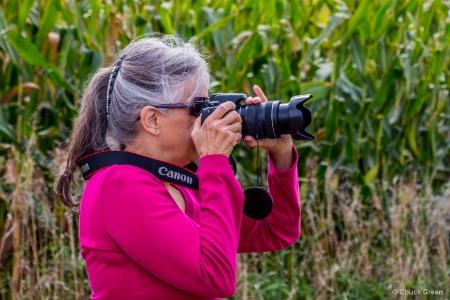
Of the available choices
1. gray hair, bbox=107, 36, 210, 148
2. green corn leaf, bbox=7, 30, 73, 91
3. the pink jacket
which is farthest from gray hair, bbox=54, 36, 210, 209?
green corn leaf, bbox=7, 30, 73, 91

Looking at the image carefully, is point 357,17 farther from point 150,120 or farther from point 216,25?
point 150,120

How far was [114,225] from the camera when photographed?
1939 mm

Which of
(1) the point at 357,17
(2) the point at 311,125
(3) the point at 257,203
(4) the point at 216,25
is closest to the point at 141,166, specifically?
(3) the point at 257,203

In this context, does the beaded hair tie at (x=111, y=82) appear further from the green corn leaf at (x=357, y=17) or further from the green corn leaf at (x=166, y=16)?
the green corn leaf at (x=357, y=17)

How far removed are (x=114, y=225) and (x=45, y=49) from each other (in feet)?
8.71

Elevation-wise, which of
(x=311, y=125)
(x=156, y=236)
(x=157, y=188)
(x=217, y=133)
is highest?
(x=311, y=125)

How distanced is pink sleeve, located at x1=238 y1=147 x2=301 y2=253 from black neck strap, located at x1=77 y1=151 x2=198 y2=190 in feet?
1.07

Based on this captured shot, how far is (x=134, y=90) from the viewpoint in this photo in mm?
2068

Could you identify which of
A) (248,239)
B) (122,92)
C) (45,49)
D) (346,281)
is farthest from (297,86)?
(122,92)

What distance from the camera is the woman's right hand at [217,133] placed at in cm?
200

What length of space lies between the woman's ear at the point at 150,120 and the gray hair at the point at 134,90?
18 mm

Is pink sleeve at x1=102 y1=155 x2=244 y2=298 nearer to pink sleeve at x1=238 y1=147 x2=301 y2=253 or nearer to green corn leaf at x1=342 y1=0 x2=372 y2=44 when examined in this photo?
pink sleeve at x1=238 y1=147 x2=301 y2=253

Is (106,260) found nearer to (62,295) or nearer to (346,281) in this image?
(62,295)

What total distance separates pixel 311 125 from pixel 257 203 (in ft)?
7.98
